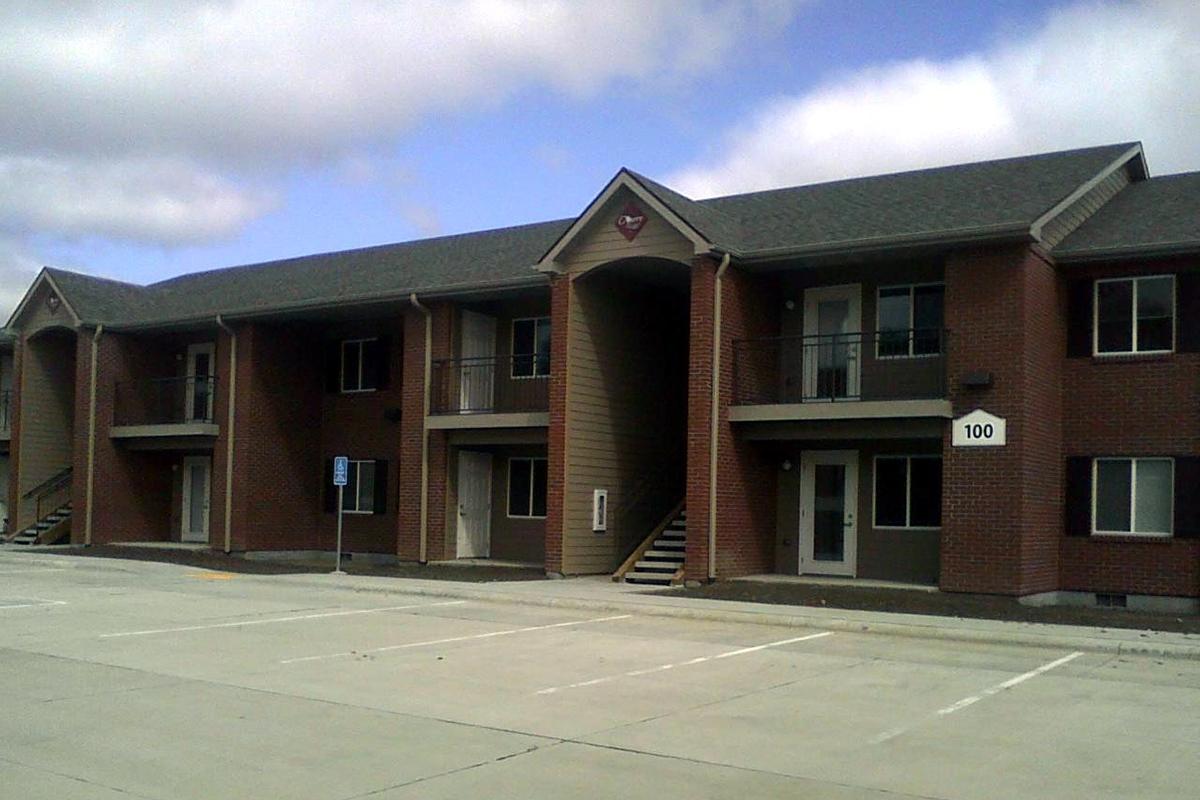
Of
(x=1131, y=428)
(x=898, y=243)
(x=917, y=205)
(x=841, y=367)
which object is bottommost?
(x=1131, y=428)

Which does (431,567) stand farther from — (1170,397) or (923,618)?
(1170,397)

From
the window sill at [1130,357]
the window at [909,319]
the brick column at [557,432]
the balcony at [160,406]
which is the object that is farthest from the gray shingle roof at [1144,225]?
the balcony at [160,406]

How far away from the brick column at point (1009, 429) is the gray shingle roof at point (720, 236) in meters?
0.91

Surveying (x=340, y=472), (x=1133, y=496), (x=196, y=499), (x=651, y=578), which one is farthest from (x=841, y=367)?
(x=196, y=499)

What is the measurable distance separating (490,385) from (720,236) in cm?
737

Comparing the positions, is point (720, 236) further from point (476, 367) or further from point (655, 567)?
point (476, 367)

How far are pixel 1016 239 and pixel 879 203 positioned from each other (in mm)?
3984

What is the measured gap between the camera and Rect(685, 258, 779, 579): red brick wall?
21.4 meters

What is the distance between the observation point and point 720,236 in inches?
857

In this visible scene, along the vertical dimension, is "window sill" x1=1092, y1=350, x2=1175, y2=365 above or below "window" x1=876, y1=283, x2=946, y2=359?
below

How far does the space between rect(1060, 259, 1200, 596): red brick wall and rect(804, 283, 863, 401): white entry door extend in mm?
3595

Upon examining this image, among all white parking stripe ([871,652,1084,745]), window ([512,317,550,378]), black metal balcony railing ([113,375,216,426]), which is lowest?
white parking stripe ([871,652,1084,745])

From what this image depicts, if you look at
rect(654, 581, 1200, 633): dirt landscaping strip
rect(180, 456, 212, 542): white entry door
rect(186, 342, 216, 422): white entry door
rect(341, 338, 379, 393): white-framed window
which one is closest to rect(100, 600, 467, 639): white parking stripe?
rect(654, 581, 1200, 633): dirt landscaping strip

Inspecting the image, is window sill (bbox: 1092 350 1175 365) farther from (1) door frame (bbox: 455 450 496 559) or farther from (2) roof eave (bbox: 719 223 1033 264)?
(1) door frame (bbox: 455 450 496 559)
